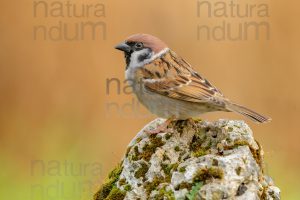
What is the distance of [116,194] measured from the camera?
4262 mm

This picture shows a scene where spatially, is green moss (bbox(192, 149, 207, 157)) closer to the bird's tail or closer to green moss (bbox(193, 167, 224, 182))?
green moss (bbox(193, 167, 224, 182))

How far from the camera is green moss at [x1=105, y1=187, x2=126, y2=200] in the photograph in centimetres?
424

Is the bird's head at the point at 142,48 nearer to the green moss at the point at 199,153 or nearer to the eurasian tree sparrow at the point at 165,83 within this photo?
the eurasian tree sparrow at the point at 165,83

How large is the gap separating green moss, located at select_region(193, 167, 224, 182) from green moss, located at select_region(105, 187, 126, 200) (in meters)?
0.52

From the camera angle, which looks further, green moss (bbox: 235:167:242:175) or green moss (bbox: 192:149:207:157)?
green moss (bbox: 192:149:207:157)

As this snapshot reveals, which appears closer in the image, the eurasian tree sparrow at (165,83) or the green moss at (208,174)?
the green moss at (208,174)

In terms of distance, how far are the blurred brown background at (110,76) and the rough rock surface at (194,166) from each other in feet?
10.8

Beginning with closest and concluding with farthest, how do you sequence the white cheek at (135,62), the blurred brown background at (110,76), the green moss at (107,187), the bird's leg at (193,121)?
1. the green moss at (107,187)
2. the bird's leg at (193,121)
3. the white cheek at (135,62)
4. the blurred brown background at (110,76)

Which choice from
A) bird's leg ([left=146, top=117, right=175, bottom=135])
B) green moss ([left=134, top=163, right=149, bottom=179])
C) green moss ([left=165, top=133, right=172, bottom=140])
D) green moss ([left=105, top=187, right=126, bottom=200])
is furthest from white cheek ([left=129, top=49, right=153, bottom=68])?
green moss ([left=105, top=187, right=126, bottom=200])

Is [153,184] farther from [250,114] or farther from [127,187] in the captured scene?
[250,114]

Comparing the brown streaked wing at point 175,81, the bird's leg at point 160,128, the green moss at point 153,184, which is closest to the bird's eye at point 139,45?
the brown streaked wing at point 175,81

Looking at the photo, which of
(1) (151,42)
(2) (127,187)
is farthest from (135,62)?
(2) (127,187)

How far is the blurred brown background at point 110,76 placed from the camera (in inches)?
319

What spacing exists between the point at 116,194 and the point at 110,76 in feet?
14.4
